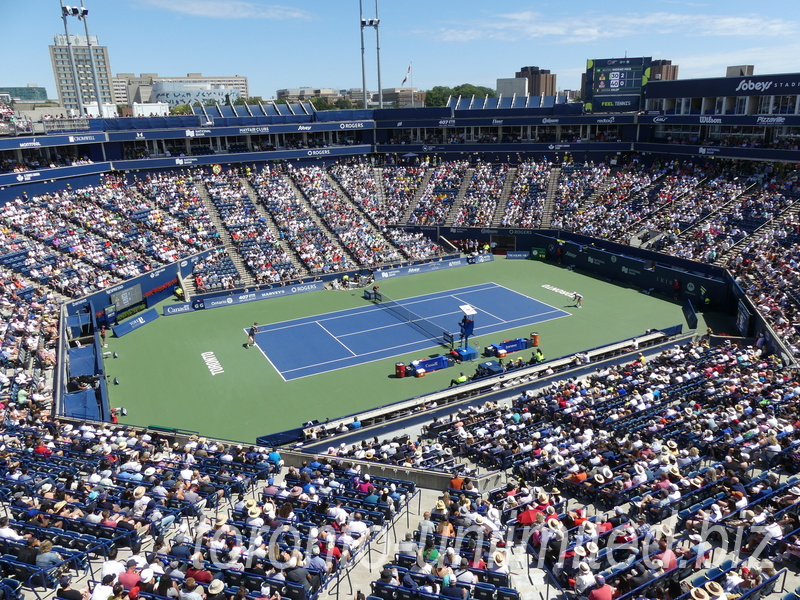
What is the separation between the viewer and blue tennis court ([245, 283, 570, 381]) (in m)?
33.7

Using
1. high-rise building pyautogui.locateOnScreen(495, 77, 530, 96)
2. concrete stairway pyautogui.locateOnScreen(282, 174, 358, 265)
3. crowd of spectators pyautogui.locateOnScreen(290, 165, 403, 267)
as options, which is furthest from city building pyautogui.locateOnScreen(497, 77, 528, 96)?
concrete stairway pyautogui.locateOnScreen(282, 174, 358, 265)

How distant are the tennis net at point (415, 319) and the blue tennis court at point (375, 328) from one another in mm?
331

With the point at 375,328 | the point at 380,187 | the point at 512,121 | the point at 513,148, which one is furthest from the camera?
the point at 380,187

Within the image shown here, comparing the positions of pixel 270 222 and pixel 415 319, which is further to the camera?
pixel 270 222

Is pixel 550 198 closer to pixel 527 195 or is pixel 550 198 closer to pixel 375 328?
pixel 527 195

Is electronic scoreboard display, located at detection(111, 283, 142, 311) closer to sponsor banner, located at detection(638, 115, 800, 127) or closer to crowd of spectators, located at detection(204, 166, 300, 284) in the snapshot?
crowd of spectators, located at detection(204, 166, 300, 284)

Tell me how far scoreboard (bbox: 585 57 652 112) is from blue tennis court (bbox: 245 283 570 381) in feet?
86.2

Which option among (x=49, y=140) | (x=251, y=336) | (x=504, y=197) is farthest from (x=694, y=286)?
(x=49, y=140)

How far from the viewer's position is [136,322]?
3903cm

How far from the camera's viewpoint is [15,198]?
45.9 meters

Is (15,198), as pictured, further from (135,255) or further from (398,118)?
(398,118)

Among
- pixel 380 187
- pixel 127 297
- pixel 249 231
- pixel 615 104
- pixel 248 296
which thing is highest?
pixel 615 104

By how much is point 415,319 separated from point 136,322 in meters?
17.8

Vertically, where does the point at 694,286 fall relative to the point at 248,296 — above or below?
above
